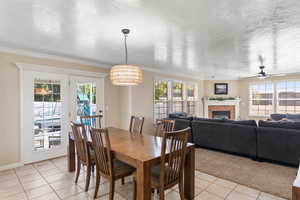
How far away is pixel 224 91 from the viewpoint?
8.41 m

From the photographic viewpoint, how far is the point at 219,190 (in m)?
2.57

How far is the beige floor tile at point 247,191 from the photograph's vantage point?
2453 mm

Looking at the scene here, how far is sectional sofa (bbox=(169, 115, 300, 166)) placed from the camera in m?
3.33

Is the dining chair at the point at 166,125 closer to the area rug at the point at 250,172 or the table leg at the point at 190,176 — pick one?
the table leg at the point at 190,176

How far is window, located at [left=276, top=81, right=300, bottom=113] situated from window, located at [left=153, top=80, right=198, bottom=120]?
360 centimetres

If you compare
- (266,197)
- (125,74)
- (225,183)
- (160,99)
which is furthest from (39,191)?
(160,99)

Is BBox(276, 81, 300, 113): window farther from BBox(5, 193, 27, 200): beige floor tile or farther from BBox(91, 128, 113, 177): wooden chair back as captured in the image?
BBox(5, 193, 27, 200): beige floor tile

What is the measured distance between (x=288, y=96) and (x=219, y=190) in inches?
270

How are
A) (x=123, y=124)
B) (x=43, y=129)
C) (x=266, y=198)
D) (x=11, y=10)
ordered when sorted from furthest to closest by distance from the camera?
(x=123, y=124) < (x=43, y=129) < (x=266, y=198) < (x=11, y=10)

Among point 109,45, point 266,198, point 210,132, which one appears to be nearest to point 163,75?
point 210,132

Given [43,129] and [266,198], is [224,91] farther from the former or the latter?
[43,129]

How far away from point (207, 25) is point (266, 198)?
8.72 ft

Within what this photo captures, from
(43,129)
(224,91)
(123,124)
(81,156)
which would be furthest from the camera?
(224,91)

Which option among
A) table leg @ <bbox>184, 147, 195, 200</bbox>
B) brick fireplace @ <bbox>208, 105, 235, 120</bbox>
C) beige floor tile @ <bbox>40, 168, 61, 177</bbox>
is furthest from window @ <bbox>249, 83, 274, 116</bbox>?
beige floor tile @ <bbox>40, 168, 61, 177</bbox>
